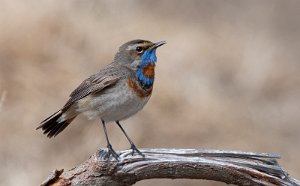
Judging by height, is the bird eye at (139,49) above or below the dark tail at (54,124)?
above

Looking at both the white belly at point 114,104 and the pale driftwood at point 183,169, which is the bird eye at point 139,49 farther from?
the pale driftwood at point 183,169

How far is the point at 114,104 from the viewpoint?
730 cm

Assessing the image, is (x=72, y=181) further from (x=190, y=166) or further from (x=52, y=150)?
(x=52, y=150)

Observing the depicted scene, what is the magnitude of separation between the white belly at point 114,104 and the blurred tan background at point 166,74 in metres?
3.12

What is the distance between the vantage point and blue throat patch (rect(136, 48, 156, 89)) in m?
7.41

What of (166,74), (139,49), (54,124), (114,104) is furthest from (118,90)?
(166,74)

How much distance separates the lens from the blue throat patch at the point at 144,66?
24.3 ft

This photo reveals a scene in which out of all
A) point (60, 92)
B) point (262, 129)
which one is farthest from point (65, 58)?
point (262, 129)

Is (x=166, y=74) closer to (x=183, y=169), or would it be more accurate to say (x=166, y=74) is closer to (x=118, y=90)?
(x=118, y=90)

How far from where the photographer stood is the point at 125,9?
1423 centimetres

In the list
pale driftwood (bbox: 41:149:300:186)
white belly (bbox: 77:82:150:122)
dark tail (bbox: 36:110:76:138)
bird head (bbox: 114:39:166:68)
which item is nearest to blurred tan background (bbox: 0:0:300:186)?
dark tail (bbox: 36:110:76:138)

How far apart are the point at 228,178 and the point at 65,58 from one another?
6.81 meters

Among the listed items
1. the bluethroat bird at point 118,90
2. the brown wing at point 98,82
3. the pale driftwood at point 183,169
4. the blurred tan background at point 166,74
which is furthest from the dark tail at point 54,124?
the blurred tan background at point 166,74

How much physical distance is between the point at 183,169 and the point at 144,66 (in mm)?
1408
